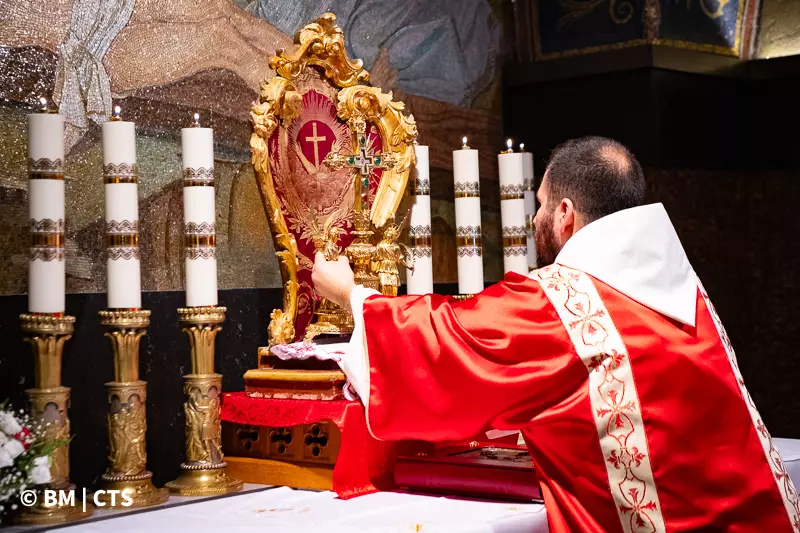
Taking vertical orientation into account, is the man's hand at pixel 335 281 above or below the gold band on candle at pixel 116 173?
below

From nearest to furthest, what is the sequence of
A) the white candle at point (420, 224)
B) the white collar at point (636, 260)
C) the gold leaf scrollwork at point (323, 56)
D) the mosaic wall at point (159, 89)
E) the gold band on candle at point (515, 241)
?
the white collar at point (636, 260) < the mosaic wall at point (159, 89) < the gold leaf scrollwork at point (323, 56) < the white candle at point (420, 224) < the gold band on candle at point (515, 241)

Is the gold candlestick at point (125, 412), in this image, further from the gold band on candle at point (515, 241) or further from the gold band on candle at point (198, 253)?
the gold band on candle at point (515, 241)

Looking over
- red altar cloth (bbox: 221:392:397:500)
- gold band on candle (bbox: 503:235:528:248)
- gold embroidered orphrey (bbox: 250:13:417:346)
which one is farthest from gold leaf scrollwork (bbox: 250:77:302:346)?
gold band on candle (bbox: 503:235:528:248)

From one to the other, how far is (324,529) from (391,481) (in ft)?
2.29

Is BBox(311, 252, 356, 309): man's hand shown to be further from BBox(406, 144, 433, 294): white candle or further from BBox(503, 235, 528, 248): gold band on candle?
BBox(503, 235, 528, 248): gold band on candle

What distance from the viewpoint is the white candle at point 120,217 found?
399 centimetres

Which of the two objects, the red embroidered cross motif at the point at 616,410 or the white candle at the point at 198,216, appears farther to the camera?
the white candle at the point at 198,216

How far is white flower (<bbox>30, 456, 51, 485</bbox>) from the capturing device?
139 inches

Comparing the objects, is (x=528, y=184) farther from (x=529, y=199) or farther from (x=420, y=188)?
(x=420, y=188)

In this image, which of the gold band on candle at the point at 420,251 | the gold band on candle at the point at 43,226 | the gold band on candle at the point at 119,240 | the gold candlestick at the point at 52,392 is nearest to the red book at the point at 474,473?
the gold candlestick at the point at 52,392

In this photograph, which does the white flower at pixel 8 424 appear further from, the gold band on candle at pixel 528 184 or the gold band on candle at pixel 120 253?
the gold band on candle at pixel 528 184

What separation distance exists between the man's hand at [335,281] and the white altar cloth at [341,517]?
0.70 m

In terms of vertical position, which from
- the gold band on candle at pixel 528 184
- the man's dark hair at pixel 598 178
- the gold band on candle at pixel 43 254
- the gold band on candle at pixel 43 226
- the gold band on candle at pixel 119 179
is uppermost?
the gold band on candle at pixel 528 184

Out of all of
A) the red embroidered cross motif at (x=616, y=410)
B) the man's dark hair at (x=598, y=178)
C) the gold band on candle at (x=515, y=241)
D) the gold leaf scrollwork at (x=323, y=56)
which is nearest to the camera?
the red embroidered cross motif at (x=616, y=410)
